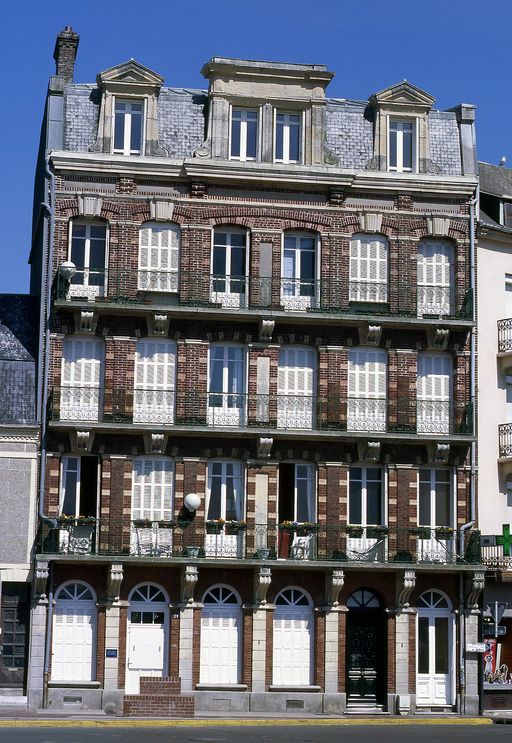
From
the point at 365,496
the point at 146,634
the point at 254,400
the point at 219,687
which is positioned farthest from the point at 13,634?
the point at 365,496

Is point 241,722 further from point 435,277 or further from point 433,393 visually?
point 435,277

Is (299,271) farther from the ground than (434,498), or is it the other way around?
(299,271)

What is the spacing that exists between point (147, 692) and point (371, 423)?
10.4 metres

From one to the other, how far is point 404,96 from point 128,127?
849 centimetres

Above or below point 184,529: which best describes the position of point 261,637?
below

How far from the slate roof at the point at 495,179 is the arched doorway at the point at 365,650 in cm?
1480

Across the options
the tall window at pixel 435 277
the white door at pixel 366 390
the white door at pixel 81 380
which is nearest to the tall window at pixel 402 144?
the tall window at pixel 435 277

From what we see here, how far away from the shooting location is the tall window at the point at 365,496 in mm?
44719

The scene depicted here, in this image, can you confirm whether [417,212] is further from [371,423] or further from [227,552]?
[227,552]

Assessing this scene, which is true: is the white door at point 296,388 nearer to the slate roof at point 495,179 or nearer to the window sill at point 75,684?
the window sill at point 75,684

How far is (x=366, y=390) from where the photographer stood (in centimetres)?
4519

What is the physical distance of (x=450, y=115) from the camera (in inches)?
1864

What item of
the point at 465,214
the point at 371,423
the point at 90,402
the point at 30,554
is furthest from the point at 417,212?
the point at 30,554

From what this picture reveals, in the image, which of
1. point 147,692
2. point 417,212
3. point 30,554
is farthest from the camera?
point 417,212
